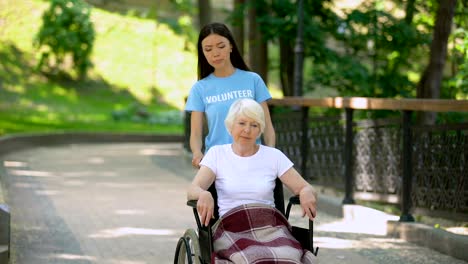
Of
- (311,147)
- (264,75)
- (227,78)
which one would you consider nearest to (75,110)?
(264,75)

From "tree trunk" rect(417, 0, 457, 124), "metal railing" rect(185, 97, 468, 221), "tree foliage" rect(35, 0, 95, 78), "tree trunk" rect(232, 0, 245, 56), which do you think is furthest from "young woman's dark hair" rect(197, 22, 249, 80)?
"tree foliage" rect(35, 0, 95, 78)

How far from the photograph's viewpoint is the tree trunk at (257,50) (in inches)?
657

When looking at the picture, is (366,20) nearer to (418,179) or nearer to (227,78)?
(418,179)

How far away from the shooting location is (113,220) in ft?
32.9

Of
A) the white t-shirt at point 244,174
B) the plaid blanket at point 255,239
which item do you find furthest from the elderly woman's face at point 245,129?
the plaid blanket at point 255,239

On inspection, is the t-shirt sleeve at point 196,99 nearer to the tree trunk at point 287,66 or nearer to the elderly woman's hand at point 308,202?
the elderly woman's hand at point 308,202

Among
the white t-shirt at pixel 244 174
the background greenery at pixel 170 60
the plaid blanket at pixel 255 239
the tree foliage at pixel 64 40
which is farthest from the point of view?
the tree foliage at pixel 64 40

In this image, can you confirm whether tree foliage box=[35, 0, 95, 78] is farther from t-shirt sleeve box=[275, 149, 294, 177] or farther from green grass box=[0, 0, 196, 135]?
t-shirt sleeve box=[275, 149, 294, 177]

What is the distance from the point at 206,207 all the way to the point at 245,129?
1.58 feet

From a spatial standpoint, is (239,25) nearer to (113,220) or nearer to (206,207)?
(113,220)

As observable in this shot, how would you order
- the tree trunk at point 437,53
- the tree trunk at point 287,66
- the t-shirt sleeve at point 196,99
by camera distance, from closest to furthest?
the t-shirt sleeve at point 196,99, the tree trunk at point 437,53, the tree trunk at point 287,66

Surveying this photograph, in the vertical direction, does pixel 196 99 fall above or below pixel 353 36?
below

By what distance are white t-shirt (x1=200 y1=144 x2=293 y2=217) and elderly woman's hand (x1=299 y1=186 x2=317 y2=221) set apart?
23cm

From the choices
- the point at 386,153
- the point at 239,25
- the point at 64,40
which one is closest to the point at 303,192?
the point at 386,153
